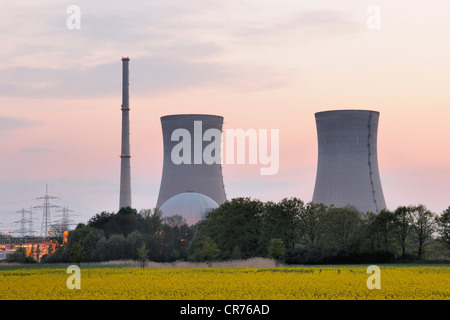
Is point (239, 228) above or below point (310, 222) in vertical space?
below

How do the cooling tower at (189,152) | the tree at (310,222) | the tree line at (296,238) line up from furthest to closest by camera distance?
the cooling tower at (189,152), the tree at (310,222), the tree line at (296,238)

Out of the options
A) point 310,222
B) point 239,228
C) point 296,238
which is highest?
point 310,222

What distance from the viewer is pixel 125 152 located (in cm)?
9525

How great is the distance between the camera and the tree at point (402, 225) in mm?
52344

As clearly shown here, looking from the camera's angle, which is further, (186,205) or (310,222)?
(186,205)

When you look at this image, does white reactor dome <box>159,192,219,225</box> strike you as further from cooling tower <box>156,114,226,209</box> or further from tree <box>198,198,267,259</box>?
tree <box>198,198,267,259</box>

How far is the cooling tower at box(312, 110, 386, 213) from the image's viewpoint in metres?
74.3

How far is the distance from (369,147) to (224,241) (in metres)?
26.7

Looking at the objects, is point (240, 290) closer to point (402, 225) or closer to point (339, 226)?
point (402, 225)

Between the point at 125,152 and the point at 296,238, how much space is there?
145 ft

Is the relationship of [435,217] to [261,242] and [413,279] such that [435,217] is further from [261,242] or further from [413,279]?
[413,279]

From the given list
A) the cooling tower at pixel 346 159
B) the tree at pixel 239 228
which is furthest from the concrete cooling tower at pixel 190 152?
the tree at pixel 239 228

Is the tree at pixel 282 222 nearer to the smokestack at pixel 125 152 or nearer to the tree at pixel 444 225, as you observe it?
the tree at pixel 444 225

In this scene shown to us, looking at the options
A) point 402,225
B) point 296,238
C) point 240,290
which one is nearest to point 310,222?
point 296,238
